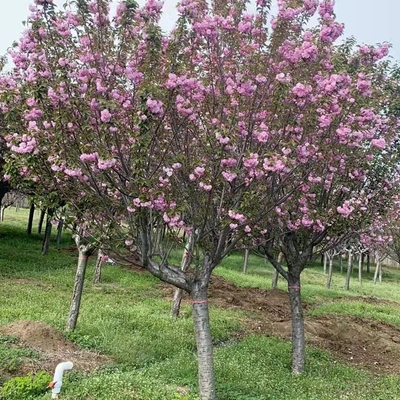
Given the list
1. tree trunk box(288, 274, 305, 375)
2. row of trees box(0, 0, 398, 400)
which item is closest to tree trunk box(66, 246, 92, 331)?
row of trees box(0, 0, 398, 400)

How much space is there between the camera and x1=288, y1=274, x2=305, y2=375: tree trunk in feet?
38.8

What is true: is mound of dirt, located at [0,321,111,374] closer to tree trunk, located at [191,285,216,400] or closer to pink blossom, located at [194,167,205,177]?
tree trunk, located at [191,285,216,400]

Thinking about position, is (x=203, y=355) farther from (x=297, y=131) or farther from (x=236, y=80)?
(x=236, y=80)

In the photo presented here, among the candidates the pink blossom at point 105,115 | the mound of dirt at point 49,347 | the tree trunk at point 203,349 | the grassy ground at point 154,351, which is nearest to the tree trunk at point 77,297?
the grassy ground at point 154,351

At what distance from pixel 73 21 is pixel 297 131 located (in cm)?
451

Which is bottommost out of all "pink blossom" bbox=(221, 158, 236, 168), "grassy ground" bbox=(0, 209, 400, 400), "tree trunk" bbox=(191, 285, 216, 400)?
"grassy ground" bbox=(0, 209, 400, 400)

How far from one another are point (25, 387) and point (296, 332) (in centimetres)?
688

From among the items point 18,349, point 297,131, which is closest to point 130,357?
point 18,349

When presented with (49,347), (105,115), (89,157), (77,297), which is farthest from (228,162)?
(77,297)

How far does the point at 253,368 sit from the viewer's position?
432 inches

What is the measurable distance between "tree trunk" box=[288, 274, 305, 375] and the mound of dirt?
15.5ft

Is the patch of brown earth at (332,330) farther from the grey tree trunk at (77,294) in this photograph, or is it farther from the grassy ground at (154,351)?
the grey tree trunk at (77,294)

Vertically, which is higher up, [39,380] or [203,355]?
[203,355]

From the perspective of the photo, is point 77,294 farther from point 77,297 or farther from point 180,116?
point 180,116
